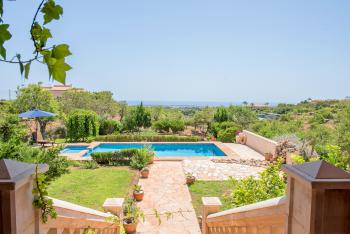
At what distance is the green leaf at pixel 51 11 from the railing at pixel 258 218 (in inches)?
63.7

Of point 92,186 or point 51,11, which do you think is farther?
point 92,186

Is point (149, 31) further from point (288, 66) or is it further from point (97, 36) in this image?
point (288, 66)

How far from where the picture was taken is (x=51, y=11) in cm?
99

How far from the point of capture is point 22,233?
1.32 m

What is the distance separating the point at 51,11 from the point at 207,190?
9.48m

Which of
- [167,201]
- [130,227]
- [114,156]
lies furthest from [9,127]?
[130,227]

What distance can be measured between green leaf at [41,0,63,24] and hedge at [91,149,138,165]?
42.1ft

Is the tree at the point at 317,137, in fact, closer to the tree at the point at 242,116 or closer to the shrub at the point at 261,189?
the shrub at the point at 261,189

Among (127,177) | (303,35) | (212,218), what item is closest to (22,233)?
(212,218)

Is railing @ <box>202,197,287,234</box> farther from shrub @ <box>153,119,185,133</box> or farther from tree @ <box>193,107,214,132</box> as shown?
shrub @ <box>153,119,185,133</box>

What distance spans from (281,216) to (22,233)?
1562 millimetres

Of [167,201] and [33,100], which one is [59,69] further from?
[33,100]

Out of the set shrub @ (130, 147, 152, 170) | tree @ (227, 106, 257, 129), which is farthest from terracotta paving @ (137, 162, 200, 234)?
tree @ (227, 106, 257, 129)

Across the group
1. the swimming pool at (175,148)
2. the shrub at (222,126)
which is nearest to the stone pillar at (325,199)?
the swimming pool at (175,148)
